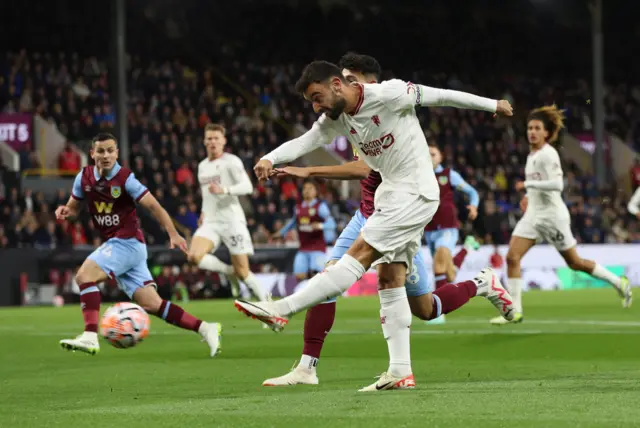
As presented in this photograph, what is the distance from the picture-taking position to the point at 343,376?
9.28 m

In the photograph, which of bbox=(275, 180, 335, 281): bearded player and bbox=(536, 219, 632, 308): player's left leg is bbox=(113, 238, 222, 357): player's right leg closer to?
bbox=(536, 219, 632, 308): player's left leg

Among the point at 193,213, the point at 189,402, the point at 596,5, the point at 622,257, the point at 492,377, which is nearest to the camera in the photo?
the point at 189,402

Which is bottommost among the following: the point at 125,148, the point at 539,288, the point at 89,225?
the point at 539,288

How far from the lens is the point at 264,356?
1141cm

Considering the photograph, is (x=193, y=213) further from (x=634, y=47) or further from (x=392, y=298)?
(x=634, y=47)

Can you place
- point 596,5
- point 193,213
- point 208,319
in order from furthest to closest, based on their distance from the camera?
1. point 596,5
2. point 193,213
3. point 208,319

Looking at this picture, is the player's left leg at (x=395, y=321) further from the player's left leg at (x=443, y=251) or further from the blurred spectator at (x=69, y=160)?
the blurred spectator at (x=69, y=160)

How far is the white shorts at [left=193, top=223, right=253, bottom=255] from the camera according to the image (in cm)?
1658

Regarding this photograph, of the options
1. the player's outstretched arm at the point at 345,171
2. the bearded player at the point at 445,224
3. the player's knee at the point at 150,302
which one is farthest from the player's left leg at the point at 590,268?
the player's outstretched arm at the point at 345,171

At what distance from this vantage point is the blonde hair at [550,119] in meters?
14.2

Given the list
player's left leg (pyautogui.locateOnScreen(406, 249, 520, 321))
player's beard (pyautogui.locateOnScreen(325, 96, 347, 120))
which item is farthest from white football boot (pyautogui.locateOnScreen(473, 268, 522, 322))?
player's beard (pyautogui.locateOnScreen(325, 96, 347, 120))

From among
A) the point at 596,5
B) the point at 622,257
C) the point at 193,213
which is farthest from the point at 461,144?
the point at 193,213

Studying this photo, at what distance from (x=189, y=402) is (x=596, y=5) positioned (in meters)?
31.0

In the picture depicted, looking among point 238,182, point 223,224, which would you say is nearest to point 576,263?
point 238,182
